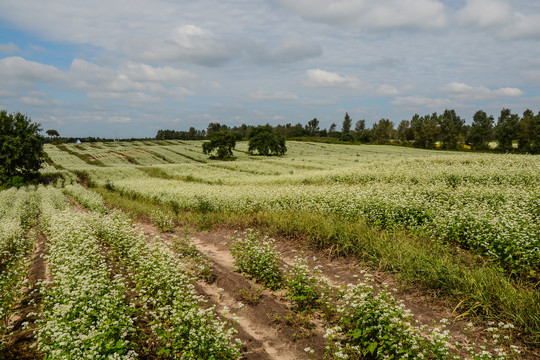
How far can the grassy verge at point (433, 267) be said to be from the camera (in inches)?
210

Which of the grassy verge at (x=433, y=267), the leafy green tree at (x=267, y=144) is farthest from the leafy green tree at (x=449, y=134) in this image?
the grassy verge at (x=433, y=267)

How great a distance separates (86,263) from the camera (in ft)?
22.6

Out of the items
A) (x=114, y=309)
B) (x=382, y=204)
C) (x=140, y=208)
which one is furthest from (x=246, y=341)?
(x=140, y=208)

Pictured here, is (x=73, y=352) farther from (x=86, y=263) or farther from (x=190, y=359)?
(x=86, y=263)

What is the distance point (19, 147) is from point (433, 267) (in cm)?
5210

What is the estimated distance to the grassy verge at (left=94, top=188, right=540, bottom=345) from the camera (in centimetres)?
534

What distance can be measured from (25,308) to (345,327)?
25.4 feet

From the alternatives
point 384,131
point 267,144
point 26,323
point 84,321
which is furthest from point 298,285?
point 384,131

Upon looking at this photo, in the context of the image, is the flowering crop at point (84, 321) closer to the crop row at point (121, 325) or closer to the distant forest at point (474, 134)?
the crop row at point (121, 325)

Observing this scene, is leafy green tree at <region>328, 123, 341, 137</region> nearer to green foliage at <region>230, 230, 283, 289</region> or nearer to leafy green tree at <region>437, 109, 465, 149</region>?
leafy green tree at <region>437, 109, 465, 149</region>

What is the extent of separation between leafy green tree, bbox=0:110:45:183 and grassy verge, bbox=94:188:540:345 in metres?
45.6

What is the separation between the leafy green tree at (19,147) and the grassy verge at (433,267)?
45.6 meters

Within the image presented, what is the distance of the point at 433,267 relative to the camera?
682 centimetres

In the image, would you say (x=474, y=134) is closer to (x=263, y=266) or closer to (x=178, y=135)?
(x=263, y=266)
